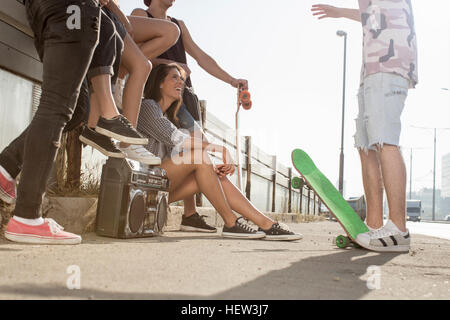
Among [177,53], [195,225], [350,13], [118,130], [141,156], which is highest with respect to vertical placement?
[350,13]

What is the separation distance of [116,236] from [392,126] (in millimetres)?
1714

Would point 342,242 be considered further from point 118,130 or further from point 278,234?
point 118,130

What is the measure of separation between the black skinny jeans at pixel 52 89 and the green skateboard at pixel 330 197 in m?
1.69

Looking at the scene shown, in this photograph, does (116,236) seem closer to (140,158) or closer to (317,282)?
(140,158)

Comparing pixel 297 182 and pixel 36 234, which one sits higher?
pixel 297 182

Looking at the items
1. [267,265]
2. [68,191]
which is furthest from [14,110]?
[267,265]

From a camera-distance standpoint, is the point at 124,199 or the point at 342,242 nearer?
the point at 124,199

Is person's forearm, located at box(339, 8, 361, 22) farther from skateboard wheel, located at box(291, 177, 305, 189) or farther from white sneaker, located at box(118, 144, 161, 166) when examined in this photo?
white sneaker, located at box(118, 144, 161, 166)

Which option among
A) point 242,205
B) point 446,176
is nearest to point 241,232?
point 242,205

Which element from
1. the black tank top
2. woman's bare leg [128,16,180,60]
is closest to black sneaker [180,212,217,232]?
the black tank top

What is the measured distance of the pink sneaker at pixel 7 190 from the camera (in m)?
2.05

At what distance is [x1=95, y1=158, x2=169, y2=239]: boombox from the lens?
2.42 m

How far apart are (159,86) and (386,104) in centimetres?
154

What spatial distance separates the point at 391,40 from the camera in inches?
101
